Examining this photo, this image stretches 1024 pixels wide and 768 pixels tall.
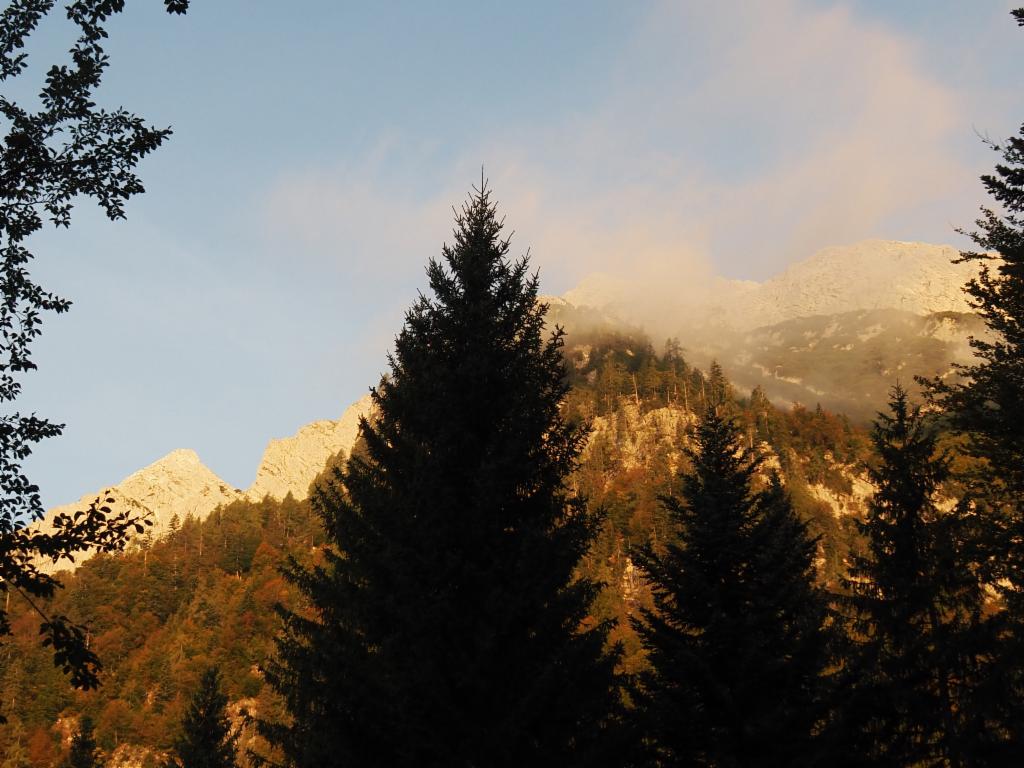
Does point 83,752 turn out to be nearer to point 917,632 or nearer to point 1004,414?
point 917,632

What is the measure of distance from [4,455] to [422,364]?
20.0 ft

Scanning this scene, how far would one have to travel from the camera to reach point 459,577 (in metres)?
10.5

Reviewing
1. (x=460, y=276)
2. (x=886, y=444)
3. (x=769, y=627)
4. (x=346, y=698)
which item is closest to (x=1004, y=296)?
(x=886, y=444)

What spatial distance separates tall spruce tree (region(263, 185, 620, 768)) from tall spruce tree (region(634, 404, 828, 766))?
4.39m

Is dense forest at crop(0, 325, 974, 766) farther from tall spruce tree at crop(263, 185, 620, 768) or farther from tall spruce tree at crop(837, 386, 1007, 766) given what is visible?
tall spruce tree at crop(263, 185, 620, 768)

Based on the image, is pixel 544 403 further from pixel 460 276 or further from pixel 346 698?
pixel 346 698

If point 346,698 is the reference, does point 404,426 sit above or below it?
above

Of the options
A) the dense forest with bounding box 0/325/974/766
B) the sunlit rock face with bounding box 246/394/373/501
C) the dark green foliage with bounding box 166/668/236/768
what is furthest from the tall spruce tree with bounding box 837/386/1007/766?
the sunlit rock face with bounding box 246/394/373/501

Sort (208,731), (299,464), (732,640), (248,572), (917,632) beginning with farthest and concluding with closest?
(299,464)
(248,572)
(208,731)
(917,632)
(732,640)

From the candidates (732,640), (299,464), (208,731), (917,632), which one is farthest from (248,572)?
(917,632)

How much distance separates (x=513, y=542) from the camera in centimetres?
1111

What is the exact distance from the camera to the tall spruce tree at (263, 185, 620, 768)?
381 inches

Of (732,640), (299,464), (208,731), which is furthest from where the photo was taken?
(299,464)

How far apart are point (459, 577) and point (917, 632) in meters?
13.0
